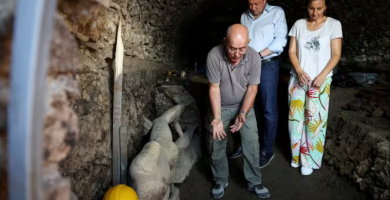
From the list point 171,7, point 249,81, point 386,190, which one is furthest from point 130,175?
point 171,7

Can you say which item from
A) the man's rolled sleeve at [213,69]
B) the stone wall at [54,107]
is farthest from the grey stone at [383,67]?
the stone wall at [54,107]

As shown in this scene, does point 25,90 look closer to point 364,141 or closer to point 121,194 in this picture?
point 121,194

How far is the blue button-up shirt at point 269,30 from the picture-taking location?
3.10 metres

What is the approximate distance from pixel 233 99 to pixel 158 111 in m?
1.54

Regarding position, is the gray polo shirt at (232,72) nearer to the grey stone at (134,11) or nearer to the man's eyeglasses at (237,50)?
the man's eyeglasses at (237,50)

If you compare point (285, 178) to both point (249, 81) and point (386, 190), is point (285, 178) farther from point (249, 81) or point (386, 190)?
point (249, 81)

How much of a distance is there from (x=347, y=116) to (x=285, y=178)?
1194 millimetres

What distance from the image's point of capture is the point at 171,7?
14.3 ft

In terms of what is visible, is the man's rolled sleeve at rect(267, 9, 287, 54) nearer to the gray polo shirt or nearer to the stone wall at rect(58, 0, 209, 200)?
the gray polo shirt

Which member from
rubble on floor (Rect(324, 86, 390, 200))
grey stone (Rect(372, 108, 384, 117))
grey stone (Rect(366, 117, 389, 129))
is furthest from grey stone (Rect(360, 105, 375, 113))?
grey stone (Rect(366, 117, 389, 129))

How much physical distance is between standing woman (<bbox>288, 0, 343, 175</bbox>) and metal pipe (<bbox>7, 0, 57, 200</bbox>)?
8.80 feet

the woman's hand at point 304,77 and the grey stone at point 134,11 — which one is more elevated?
the grey stone at point 134,11

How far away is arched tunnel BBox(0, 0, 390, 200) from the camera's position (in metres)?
0.86

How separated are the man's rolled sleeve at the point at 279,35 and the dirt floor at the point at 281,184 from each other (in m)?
1.29
